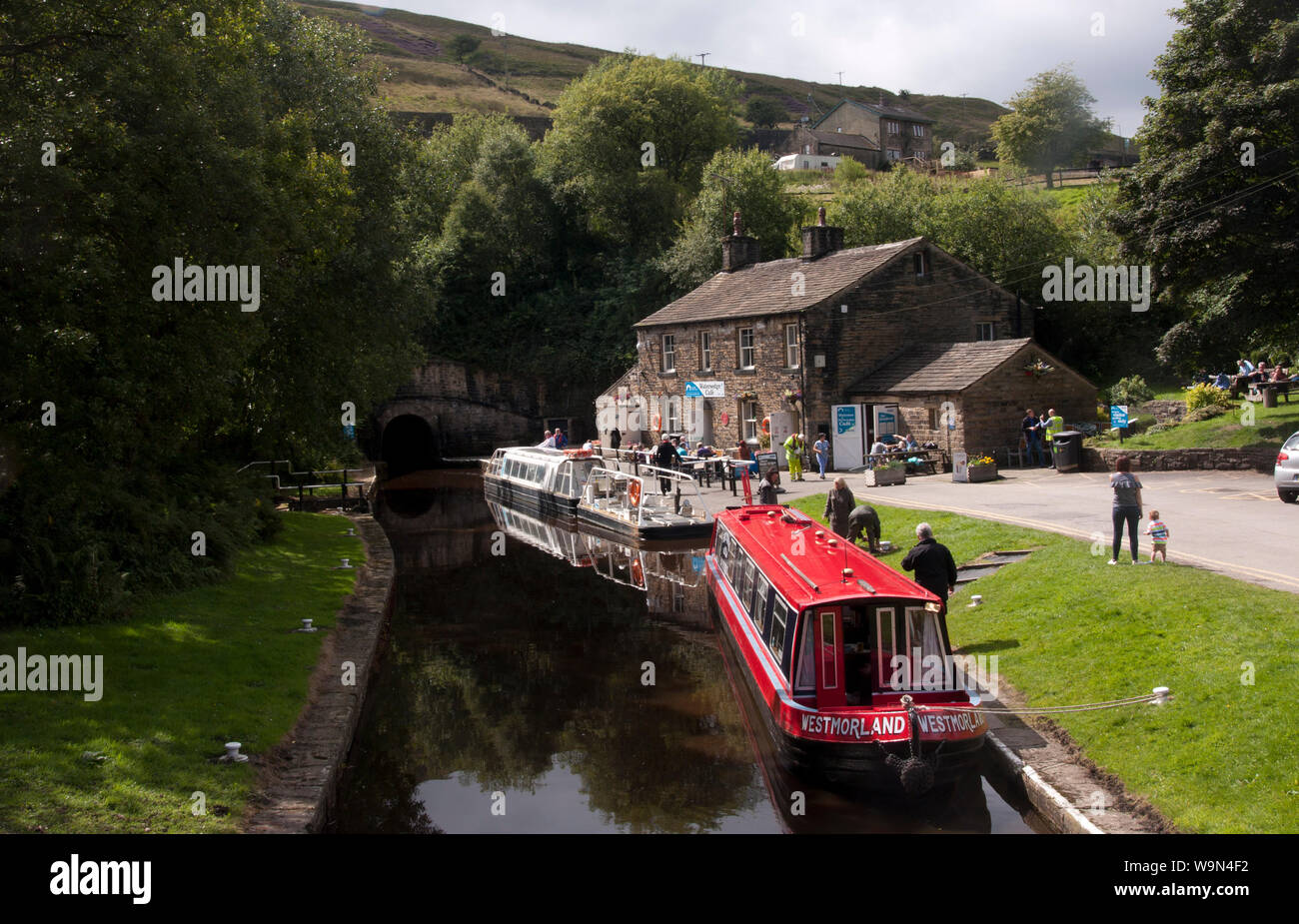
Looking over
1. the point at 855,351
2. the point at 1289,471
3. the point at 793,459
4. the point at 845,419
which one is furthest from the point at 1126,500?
the point at 855,351

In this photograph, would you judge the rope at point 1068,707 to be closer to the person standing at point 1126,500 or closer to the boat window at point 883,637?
the boat window at point 883,637

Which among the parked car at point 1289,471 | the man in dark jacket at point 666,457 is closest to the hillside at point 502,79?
the man in dark jacket at point 666,457

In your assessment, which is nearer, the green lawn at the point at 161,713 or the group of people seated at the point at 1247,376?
the green lawn at the point at 161,713

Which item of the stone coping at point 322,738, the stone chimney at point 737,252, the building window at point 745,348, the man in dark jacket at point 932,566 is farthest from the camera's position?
the stone chimney at point 737,252

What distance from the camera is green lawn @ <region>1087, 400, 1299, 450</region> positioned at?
22.9 metres

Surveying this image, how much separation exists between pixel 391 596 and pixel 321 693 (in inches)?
279

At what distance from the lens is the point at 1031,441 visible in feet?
87.2

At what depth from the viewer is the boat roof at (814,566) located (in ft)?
31.9

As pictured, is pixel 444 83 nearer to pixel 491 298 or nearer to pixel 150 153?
pixel 491 298

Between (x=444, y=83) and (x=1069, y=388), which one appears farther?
(x=444, y=83)

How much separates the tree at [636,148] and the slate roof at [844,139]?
120 ft

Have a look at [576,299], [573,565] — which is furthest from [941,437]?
[576,299]

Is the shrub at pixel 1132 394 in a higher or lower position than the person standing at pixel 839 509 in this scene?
higher

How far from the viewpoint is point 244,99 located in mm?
13828
